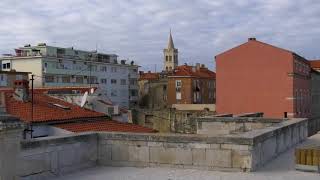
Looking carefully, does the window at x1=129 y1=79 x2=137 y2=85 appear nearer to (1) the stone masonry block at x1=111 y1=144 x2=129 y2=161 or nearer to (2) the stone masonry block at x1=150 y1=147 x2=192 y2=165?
(1) the stone masonry block at x1=111 y1=144 x2=129 y2=161

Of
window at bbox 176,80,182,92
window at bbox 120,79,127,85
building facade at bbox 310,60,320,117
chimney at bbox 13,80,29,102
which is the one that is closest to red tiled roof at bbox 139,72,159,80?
window at bbox 120,79,127,85

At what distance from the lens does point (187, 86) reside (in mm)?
85125

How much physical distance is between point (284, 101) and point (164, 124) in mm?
24089

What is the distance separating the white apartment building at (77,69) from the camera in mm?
73625

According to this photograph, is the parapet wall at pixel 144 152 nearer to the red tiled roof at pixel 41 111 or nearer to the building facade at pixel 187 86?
the red tiled roof at pixel 41 111

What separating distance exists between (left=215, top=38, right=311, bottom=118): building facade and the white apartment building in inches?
807

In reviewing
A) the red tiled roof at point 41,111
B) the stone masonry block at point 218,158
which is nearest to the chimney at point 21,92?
the red tiled roof at point 41,111

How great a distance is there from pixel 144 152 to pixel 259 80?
41.3m

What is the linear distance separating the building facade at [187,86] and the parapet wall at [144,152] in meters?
73.2

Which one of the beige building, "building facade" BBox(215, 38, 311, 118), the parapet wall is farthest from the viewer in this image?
the beige building

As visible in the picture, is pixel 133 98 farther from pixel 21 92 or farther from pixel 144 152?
pixel 144 152

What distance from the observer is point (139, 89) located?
9906 cm

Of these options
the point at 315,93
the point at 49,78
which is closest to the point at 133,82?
the point at 49,78

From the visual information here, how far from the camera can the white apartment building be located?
242 ft
